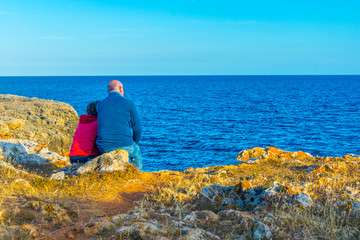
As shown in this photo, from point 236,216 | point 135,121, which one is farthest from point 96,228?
point 135,121

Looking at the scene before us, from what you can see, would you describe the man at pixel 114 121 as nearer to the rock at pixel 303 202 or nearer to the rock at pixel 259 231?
the rock at pixel 303 202

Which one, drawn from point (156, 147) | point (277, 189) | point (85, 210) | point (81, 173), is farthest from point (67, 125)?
point (277, 189)

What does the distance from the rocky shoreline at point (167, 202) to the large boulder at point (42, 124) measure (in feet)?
12.5

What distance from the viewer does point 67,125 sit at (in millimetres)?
18516

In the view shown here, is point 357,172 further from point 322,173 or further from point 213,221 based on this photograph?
point 213,221

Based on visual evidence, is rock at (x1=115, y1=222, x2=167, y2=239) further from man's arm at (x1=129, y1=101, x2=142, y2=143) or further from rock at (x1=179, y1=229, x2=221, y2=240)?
man's arm at (x1=129, y1=101, x2=142, y2=143)

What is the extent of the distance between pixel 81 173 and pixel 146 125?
31116mm

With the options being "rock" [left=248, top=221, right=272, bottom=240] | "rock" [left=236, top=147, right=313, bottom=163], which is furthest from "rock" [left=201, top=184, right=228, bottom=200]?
"rock" [left=236, top=147, right=313, bottom=163]

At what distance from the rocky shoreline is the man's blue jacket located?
388 mm

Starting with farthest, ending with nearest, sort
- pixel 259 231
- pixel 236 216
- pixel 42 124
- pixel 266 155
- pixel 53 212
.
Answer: pixel 42 124, pixel 266 155, pixel 236 216, pixel 53 212, pixel 259 231

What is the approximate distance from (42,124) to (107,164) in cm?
1053

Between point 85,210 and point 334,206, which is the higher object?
point 334,206

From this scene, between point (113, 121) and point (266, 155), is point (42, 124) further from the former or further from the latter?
point (266, 155)

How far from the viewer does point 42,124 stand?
53.3 feet
